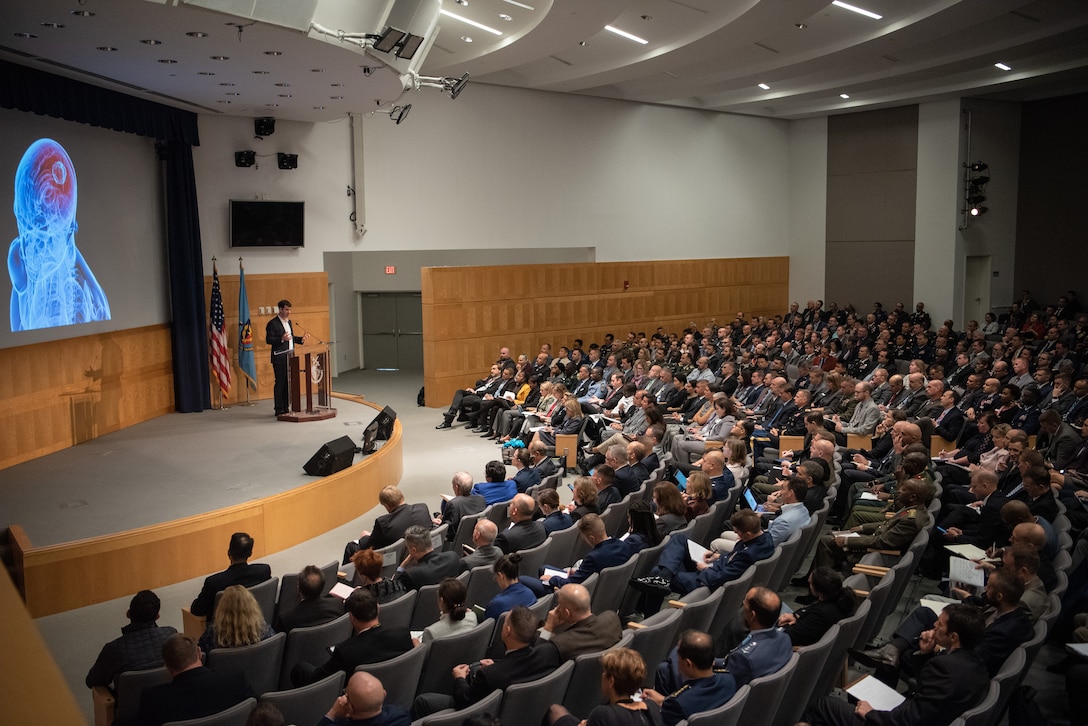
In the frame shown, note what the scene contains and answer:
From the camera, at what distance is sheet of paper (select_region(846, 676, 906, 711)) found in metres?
4.18

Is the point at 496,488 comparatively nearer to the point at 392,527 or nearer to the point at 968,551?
the point at 392,527

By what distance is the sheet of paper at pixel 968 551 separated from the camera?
5.92 m

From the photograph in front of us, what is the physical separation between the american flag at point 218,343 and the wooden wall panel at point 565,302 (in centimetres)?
382

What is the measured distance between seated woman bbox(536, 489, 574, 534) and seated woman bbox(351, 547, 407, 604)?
1.40 m

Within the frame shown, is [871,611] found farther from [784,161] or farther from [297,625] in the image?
[784,161]

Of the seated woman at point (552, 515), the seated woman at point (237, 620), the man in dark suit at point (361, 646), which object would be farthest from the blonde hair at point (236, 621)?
the seated woman at point (552, 515)

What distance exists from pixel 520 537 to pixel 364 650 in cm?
200

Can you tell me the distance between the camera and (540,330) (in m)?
17.5

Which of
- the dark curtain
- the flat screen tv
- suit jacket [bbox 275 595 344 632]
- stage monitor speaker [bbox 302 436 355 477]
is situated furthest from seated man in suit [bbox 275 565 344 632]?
the flat screen tv

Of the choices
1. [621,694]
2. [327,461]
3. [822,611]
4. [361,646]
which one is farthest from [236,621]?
[327,461]

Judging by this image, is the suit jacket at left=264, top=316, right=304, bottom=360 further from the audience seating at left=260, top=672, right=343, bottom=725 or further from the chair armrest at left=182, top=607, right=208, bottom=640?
the audience seating at left=260, top=672, right=343, bottom=725

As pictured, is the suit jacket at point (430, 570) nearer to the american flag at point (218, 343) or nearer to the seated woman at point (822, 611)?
the seated woman at point (822, 611)

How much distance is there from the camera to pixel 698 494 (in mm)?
6809

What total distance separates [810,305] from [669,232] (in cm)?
377
